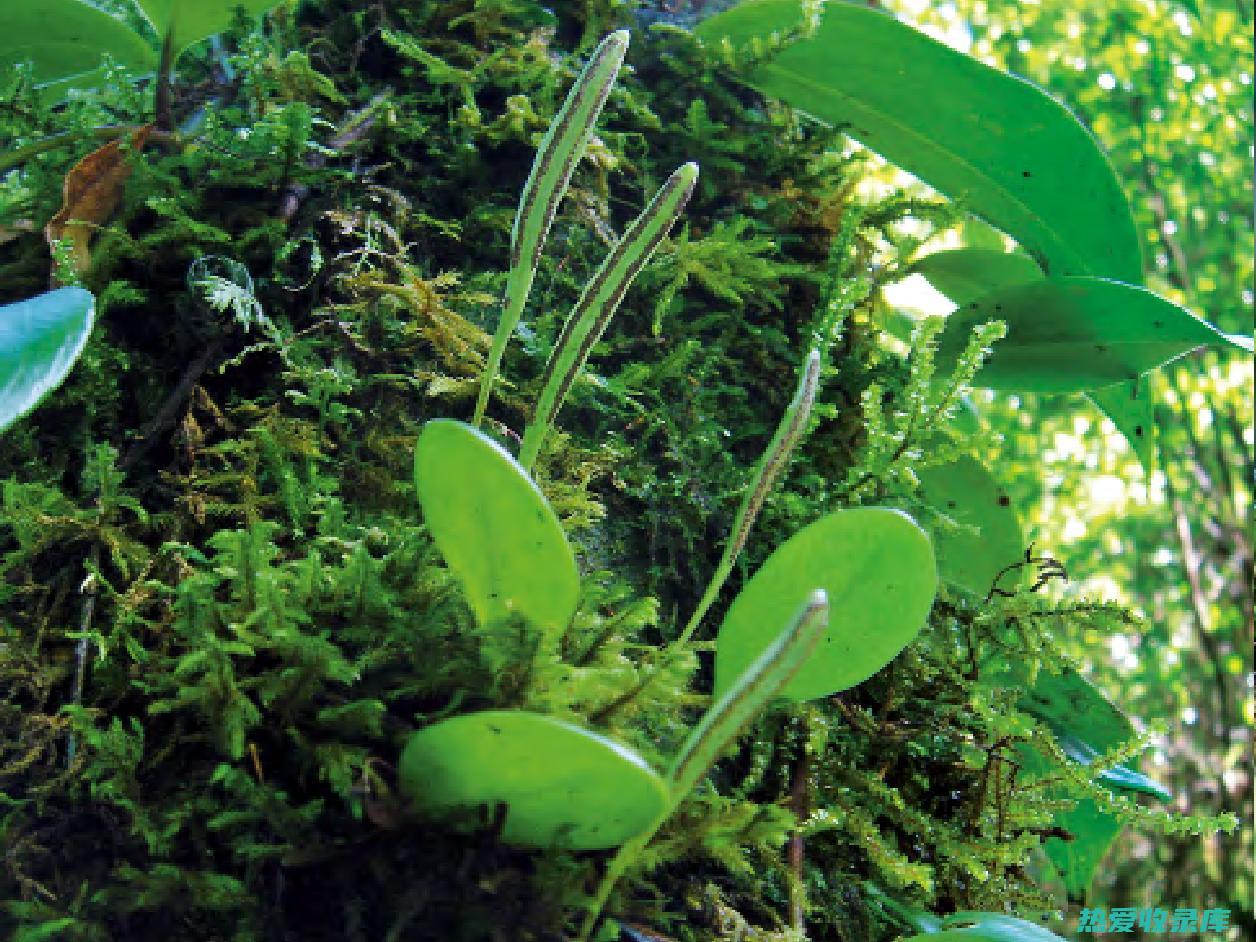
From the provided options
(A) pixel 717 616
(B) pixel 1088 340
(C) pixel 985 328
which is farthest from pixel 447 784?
(B) pixel 1088 340

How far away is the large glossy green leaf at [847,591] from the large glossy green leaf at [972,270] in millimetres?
576

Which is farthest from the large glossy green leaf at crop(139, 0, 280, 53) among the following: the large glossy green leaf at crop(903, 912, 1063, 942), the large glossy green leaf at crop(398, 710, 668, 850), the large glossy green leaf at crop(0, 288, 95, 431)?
the large glossy green leaf at crop(903, 912, 1063, 942)

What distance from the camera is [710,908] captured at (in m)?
0.48

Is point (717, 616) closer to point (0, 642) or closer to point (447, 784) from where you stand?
point (447, 784)

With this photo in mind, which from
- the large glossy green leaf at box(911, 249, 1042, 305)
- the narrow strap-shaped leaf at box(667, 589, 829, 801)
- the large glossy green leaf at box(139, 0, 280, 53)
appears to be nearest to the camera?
the narrow strap-shaped leaf at box(667, 589, 829, 801)

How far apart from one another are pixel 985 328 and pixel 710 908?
44cm

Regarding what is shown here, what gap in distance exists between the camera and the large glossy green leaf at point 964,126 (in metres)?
0.82

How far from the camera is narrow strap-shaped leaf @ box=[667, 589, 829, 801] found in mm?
324

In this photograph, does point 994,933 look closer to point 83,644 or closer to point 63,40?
point 83,644

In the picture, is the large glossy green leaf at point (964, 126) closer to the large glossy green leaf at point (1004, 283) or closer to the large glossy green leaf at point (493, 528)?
the large glossy green leaf at point (1004, 283)

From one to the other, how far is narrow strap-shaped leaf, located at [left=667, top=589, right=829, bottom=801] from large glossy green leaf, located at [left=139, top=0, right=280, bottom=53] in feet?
2.18

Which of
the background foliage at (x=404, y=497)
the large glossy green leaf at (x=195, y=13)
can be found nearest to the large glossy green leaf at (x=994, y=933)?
the background foliage at (x=404, y=497)

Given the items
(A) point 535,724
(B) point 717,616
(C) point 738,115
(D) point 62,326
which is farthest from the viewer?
(C) point 738,115

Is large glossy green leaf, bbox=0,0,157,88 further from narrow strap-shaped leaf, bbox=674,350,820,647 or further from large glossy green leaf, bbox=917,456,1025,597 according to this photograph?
large glossy green leaf, bbox=917,456,1025,597
